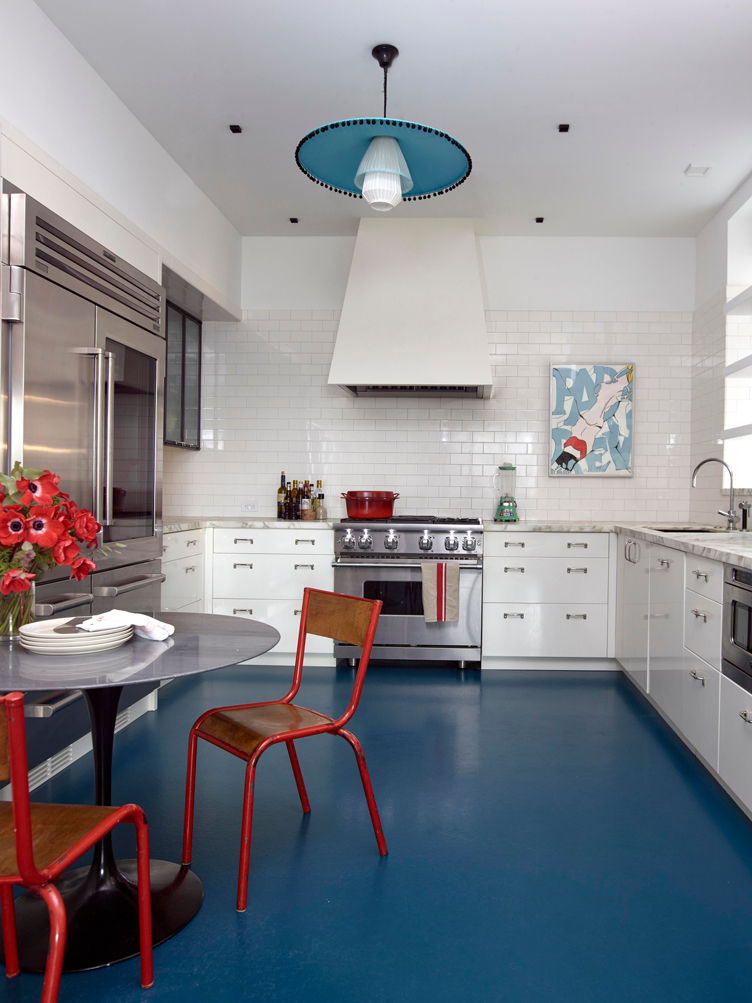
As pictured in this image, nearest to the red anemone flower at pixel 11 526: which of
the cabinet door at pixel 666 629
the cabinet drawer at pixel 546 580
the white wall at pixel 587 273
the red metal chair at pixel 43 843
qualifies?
the red metal chair at pixel 43 843

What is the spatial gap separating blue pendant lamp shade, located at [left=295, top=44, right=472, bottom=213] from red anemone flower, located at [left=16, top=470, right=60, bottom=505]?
153 centimetres

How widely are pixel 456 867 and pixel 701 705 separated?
1.31m

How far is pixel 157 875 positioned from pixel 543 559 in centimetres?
312

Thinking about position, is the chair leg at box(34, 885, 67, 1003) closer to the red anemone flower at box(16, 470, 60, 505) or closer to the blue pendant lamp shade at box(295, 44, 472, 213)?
the red anemone flower at box(16, 470, 60, 505)

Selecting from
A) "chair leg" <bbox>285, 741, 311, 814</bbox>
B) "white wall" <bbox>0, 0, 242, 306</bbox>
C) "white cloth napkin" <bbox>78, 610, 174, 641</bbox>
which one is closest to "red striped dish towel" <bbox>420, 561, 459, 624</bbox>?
"chair leg" <bbox>285, 741, 311, 814</bbox>

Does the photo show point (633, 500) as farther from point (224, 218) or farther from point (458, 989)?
point (458, 989)

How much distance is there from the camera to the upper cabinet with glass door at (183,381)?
4.81m

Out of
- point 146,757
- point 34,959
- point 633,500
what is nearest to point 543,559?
point 633,500

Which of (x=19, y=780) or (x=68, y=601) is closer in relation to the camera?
(x=19, y=780)

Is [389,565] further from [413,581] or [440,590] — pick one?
[440,590]

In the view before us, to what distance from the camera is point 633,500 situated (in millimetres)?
5227

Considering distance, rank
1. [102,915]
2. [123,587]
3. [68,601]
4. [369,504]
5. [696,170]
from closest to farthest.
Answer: [102,915] → [68,601] → [123,587] → [696,170] → [369,504]

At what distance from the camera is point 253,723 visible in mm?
2158

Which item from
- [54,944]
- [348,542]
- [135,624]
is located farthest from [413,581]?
[54,944]
